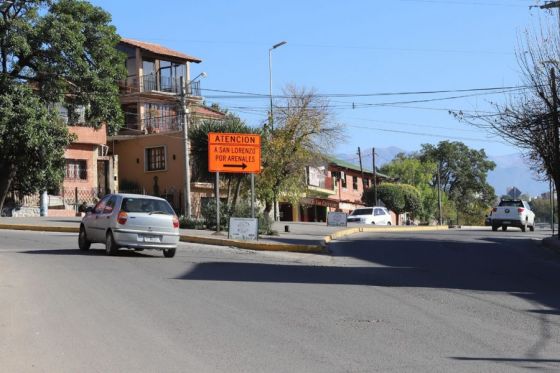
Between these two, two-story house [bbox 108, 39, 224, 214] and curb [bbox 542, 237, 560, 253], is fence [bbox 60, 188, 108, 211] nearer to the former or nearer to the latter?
two-story house [bbox 108, 39, 224, 214]

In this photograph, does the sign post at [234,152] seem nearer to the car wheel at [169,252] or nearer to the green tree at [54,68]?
the car wheel at [169,252]

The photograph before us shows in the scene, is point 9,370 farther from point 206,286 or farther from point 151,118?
point 151,118

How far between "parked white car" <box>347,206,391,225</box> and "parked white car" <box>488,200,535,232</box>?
25.9 feet

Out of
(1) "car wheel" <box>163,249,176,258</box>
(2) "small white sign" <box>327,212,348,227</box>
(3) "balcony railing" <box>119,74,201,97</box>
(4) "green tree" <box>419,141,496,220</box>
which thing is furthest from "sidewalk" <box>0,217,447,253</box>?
(4) "green tree" <box>419,141,496,220</box>

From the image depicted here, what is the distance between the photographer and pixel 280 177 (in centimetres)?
3809

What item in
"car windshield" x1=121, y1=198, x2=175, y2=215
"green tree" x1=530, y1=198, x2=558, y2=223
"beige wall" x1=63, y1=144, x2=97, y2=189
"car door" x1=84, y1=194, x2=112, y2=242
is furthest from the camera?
"green tree" x1=530, y1=198, x2=558, y2=223

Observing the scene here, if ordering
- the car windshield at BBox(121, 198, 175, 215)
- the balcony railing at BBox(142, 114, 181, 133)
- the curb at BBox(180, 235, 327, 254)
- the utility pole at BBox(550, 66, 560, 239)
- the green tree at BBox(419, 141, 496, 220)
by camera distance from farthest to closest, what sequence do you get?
the green tree at BBox(419, 141, 496, 220)
the balcony railing at BBox(142, 114, 181, 133)
the utility pole at BBox(550, 66, 560, 239)
the curb at BBox(180, 235, 327, 254)
the car windshield at BBox(121, 198, 175, 215)

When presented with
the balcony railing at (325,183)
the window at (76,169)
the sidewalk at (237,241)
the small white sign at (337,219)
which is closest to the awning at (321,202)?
the balcony railing at (325,183)

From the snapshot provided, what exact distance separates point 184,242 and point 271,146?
13.9 meters

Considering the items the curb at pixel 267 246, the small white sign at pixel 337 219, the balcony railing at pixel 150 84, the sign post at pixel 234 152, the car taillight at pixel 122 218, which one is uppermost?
the balcony railing at pixel 150 84

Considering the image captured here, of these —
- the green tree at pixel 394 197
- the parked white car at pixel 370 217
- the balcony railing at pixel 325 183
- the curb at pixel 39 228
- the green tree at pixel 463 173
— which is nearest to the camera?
the curb at pixel 39 228

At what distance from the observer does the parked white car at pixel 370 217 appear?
44.3m

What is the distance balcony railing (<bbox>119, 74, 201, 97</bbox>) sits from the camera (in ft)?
176

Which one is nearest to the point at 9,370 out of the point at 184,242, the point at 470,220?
the point at 184,242
